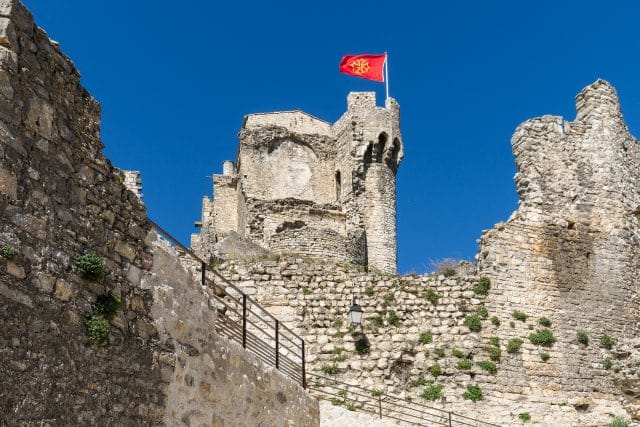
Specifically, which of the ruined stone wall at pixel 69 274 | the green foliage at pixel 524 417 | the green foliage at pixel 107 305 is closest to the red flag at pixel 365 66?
the green foliage at pixel 524 417

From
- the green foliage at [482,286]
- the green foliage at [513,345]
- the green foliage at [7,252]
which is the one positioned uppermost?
the green foliage at [482,286]

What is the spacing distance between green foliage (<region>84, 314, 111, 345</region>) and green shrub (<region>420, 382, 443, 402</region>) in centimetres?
1116

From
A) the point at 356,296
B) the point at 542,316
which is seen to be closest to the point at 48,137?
the point at 356,296

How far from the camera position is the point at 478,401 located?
1797cm

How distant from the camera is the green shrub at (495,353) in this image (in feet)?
60.6

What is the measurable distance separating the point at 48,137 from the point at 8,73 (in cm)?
72

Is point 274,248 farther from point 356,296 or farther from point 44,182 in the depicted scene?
point 44,182

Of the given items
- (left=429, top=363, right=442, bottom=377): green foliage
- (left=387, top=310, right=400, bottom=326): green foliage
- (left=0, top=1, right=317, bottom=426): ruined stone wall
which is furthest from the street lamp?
(left=0, top=1, right=317, bottom=426): ruined stone wall

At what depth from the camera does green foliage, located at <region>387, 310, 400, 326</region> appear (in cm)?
1869

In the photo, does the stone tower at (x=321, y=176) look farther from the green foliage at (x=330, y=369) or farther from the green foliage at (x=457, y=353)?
the green foliage at (x=330, y=369)

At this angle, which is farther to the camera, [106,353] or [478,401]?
[478,401]

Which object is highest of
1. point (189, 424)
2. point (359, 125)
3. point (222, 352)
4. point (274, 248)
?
point (359, 125)

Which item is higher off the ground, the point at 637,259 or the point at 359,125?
the point at 359,125

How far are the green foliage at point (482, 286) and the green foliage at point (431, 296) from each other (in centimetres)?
88
